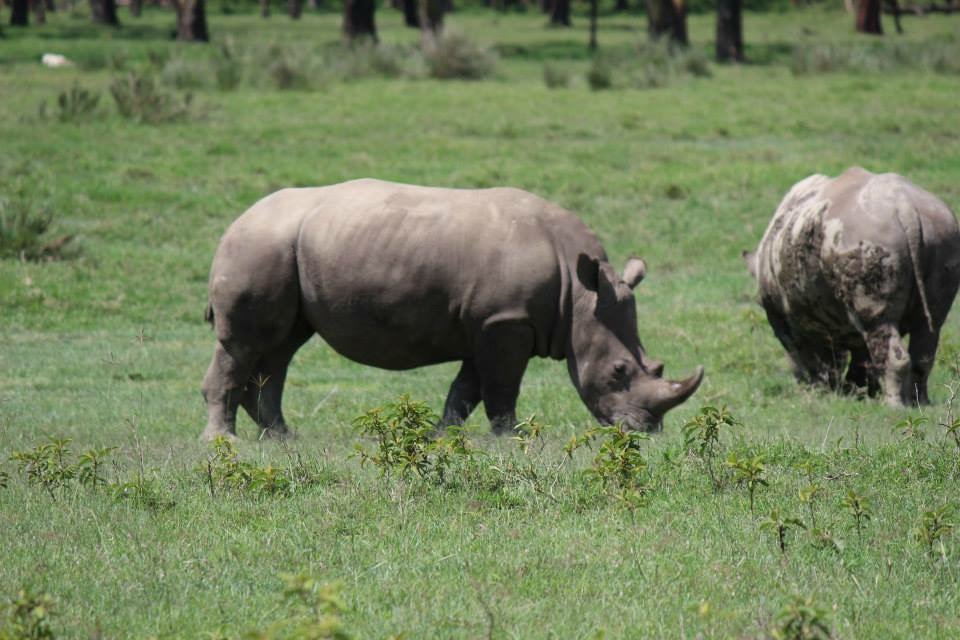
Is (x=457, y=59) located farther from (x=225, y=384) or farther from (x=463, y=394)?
(x=225, y=384)

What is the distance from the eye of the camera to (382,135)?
2177 centimetres

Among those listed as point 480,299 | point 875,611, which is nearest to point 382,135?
point 480,299

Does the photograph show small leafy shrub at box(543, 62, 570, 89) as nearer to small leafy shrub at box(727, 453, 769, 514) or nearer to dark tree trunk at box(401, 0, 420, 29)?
dark tree trunk at box(401, 0, 420, 29)

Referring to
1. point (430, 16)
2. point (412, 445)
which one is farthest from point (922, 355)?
point (430, 16)

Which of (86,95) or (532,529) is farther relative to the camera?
(86,95)

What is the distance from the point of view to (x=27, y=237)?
15.1 m

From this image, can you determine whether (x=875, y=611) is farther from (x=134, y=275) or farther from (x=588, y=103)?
(x=588, y=103)

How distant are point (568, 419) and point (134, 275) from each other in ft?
21.4

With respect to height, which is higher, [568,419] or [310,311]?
[310,311]

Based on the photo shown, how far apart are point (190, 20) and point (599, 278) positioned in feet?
102

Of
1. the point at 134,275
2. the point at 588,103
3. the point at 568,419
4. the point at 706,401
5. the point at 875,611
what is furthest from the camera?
the point at 588,103

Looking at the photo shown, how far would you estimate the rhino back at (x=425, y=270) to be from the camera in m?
8.99

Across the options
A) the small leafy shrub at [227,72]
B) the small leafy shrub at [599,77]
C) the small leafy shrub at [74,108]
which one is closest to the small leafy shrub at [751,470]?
the small leafy shrub at [74,108]

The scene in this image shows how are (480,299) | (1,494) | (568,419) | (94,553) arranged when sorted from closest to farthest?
1. (94,553)
2. (1,494)
3. (480,299)
4. (568,419)
